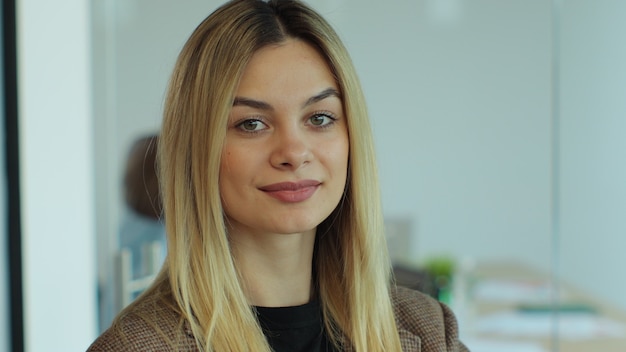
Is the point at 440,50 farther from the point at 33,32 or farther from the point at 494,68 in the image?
the point at 33,32

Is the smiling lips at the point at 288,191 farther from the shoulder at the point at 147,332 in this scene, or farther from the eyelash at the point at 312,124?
the shoulder at the point at 147,332

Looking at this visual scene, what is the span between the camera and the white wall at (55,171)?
284 centimetres

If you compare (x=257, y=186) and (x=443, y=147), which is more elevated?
(x=443, y=147)

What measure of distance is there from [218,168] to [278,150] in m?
0.11

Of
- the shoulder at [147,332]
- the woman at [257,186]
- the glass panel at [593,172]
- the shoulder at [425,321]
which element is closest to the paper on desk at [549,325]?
the glass panel at [593,172]

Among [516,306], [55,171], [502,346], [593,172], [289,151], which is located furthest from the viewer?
[516,306]

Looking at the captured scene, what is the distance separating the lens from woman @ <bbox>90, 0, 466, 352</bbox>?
5.07ft

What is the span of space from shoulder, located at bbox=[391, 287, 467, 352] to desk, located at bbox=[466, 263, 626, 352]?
5.56 feet

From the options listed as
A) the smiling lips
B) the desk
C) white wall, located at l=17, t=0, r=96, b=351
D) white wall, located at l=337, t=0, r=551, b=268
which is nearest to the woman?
the smiling lips

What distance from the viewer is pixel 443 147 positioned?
400 centimetres

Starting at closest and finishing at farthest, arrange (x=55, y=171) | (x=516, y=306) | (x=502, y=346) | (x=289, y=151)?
(x=289, y=151), (x=55, y=171), (x=502, y=346), (x=516, y=306)

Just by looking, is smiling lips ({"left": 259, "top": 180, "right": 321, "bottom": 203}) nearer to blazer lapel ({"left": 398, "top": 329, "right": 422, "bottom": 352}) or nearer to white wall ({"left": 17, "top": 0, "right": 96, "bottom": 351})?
blazer lapel ({"left": 398, "top": 329, "right": 422, "bottom": 352})

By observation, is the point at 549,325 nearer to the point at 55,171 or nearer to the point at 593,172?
the point at 593,172

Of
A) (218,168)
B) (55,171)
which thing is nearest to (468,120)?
(55,171)
